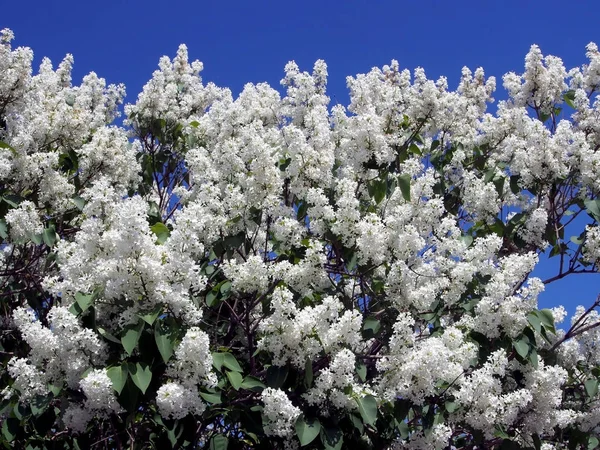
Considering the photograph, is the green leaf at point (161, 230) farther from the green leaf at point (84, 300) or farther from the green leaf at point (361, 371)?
the green leaf at point (361, 371)

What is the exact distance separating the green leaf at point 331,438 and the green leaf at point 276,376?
370 millimetres

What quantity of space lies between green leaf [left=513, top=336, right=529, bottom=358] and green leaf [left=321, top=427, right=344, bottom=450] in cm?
130

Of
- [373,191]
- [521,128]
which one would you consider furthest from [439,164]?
[373,191]

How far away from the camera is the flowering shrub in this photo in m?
4.07

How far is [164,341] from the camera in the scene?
153 inches

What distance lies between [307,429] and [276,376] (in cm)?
36

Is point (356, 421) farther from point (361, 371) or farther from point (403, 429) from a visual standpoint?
point (403, 429)

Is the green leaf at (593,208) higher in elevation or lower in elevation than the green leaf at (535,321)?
higher

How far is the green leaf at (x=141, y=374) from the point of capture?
12.4ft

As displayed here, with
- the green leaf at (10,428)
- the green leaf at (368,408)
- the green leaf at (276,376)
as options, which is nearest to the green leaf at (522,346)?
the green leaf at (368,408)

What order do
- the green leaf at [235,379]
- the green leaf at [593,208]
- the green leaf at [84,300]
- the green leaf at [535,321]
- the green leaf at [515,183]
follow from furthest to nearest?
the green leaf at [515,183] < the green leaf at [593,208] < the green leaf at [535,321] < the green leaf at [235,379] < the green leaf at [84,300]

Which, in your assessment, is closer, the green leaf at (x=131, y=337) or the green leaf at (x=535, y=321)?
the green leaf at (x=131, y=337)

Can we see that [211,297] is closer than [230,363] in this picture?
No

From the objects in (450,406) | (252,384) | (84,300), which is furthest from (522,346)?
(84,300)
